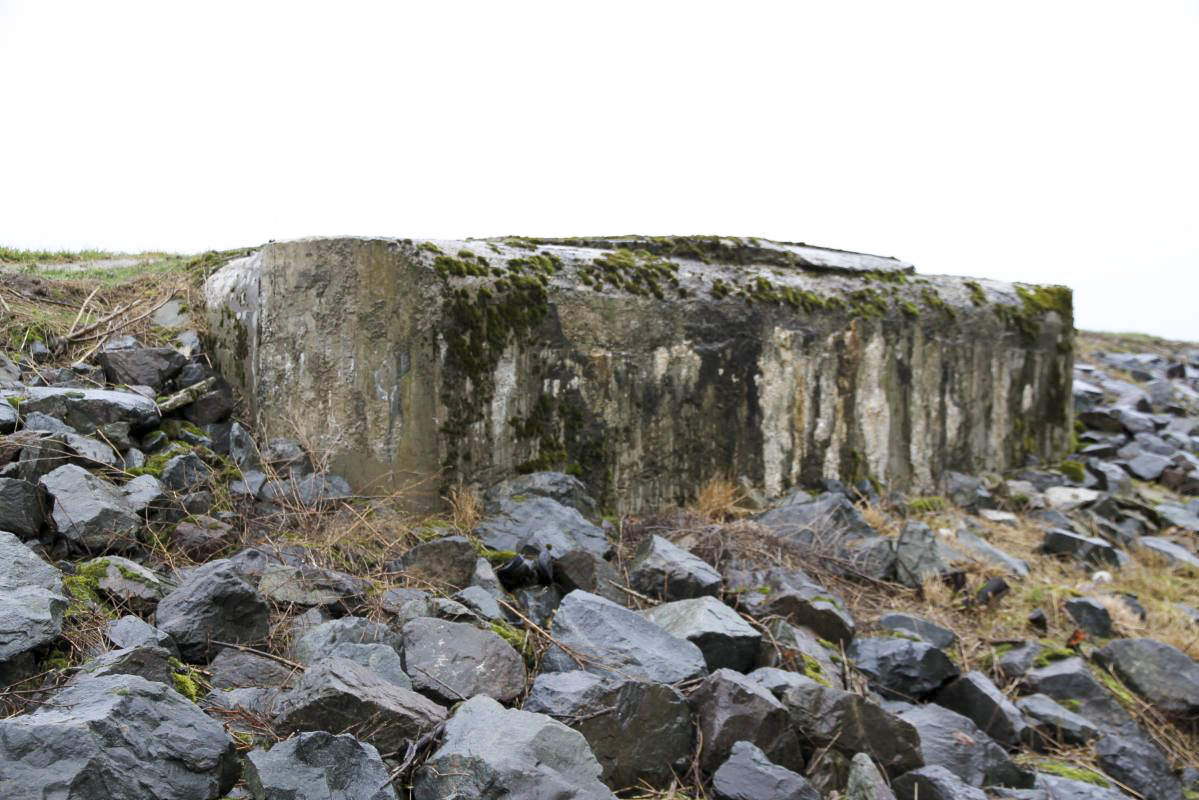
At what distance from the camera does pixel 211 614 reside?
325cm

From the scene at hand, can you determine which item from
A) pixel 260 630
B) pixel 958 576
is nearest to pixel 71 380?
pixel 260 630

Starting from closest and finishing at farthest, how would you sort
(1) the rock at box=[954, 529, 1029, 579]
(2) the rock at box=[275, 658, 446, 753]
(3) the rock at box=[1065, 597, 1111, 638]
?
(2) the rock at box=[275, 658, 446, 753] < (3) the rock at box=[1065, 597, 1111, 638] < (1) the rock at box=[954, 529, 1029, 579]

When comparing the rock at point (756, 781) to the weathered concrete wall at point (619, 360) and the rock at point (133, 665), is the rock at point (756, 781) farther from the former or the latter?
the weathered concrete wall at point (619, 360)

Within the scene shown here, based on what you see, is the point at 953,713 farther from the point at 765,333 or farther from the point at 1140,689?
the point at 765,333

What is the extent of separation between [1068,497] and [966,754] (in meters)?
4.57

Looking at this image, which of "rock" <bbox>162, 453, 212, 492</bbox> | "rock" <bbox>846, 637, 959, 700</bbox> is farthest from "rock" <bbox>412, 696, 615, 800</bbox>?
"rock" <bbox>162, 453, 212, 492</bbox>

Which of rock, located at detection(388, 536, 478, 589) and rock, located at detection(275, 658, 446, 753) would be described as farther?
rock, located at detection(388, 536, 478, 589)

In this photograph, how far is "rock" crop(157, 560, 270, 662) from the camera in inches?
126

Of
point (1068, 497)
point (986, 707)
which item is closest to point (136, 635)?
point (986, 707)

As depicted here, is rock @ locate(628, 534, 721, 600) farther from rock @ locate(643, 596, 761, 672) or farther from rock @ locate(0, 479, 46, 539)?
rock @ locate(0, 479, 46, 539)

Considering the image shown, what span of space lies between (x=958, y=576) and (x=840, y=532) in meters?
0.73

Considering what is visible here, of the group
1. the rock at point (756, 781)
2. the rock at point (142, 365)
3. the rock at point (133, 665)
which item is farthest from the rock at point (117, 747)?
the rock at point (142, 365)

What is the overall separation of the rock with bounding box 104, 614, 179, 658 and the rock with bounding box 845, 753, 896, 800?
7.23ft

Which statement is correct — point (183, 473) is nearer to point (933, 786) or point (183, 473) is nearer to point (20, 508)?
point (20, 508)
